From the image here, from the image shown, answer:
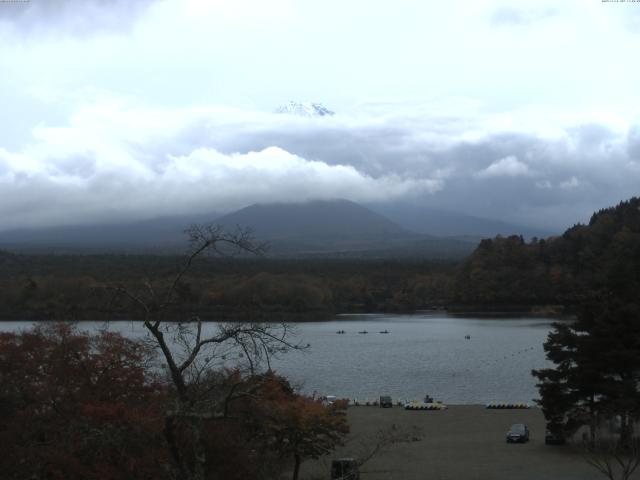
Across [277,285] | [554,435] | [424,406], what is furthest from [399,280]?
[554,435]

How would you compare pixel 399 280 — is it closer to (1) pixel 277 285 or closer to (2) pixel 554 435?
(1) pixel 277 285

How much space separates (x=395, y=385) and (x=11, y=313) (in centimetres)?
5555

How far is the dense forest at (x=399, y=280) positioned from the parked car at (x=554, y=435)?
54057 mm

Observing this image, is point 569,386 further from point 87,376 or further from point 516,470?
point 87,376

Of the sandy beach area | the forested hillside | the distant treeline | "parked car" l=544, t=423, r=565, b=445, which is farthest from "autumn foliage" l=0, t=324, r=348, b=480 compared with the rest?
the forested hillside

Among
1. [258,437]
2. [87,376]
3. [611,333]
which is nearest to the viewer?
[87,376]

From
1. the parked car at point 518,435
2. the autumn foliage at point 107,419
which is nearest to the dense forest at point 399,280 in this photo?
the parked car at point 518,435

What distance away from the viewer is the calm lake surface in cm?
3588

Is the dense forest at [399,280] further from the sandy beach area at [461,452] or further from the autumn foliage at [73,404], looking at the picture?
the autumn foliage at [73,404]

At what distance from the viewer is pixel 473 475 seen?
18406 millimetres

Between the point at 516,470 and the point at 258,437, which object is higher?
the point at 258,437

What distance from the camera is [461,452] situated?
70.8 ft

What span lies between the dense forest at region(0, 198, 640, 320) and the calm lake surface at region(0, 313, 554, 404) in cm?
1388

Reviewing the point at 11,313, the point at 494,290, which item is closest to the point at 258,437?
the point at 11,313
